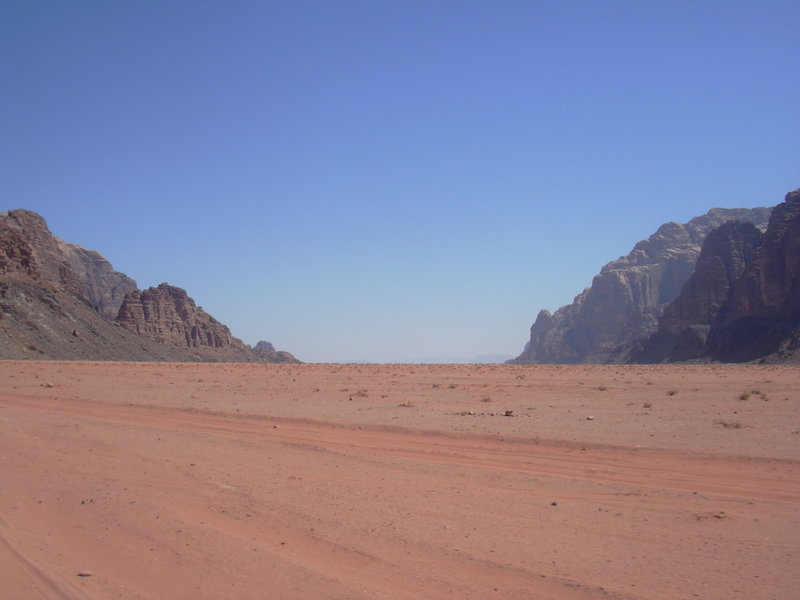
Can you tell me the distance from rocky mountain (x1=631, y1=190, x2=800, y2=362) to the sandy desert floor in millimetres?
82438

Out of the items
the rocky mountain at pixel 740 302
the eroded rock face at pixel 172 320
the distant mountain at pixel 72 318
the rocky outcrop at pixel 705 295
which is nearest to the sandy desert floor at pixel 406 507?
the distant mountain at pixel 72 318

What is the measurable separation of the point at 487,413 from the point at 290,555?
13712 millimetres

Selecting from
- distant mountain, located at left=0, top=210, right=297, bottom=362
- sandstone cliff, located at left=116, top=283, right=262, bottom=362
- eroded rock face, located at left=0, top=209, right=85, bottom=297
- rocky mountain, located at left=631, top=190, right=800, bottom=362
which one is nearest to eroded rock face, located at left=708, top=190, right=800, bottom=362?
rocky mountain, located at left=631, top=190, right=800, bottom=362

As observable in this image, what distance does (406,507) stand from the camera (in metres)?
9.24

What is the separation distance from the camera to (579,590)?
6.29 m

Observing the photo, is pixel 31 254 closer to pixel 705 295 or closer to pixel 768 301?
pixel 768 301

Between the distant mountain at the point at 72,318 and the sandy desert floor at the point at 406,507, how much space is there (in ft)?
236

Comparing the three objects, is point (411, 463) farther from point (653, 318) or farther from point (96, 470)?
point (653, 318)

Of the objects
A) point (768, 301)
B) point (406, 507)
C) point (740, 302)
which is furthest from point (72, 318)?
point (740, 302)

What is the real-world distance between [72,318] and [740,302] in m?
111

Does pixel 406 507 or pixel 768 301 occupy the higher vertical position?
pixel 768 301

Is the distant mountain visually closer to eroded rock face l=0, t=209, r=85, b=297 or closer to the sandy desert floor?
eroded rock face l=0, t=209, r=85, b=297

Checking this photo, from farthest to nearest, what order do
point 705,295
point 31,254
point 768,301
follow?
point 705,295, point 31,254, point 768,301

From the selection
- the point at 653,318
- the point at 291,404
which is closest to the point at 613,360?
the point at 653,318
